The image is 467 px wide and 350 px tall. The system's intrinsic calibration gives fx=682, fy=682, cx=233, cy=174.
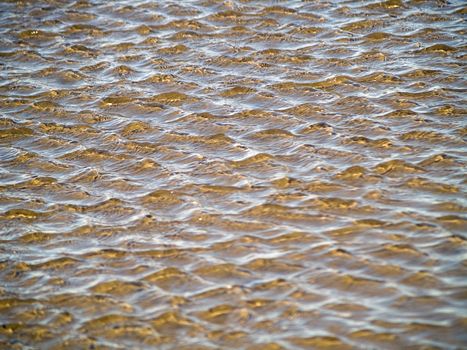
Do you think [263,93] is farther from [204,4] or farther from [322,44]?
[204,4]

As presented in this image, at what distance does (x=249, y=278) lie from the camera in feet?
13.0

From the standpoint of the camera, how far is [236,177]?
16.3 feet

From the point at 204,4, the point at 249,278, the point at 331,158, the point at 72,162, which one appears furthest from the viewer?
the point at 204,4

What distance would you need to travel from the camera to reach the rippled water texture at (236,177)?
3715 millimetres

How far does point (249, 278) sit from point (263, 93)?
2430 mm

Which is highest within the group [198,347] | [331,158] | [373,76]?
[373,76]

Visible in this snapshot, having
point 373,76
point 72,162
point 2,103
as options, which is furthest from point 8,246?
point 373,76

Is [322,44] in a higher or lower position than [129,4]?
lower

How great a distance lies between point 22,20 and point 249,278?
5.22 m

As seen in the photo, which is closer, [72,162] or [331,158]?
[331,158]

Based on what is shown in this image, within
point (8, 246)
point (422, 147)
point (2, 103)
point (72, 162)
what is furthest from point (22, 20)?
point (422, 147)

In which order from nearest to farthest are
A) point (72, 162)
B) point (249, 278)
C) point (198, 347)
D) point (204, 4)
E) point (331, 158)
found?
1. point (198, 347)
2. point (249, 278)
3. point (331, 158)
4. point (72, 162)
5. point (204, 4)

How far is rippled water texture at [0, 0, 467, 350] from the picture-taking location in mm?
3715

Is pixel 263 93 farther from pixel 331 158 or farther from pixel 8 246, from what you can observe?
pixel 8 246
